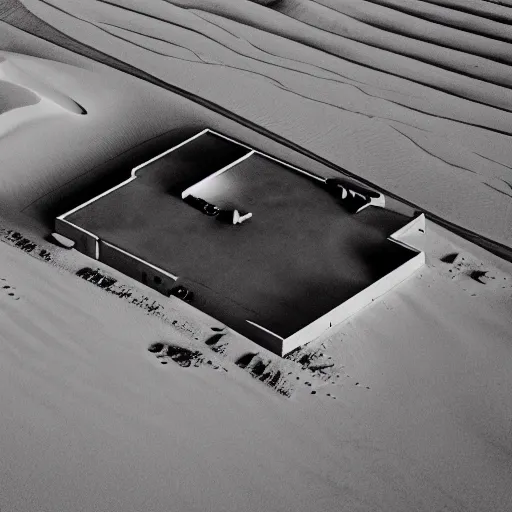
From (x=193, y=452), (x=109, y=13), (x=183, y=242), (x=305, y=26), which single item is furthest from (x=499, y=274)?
(x=109, y=13)

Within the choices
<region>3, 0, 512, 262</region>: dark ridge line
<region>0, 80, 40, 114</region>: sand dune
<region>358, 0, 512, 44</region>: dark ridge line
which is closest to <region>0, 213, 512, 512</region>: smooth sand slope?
<region>3, 0, 512, 262</region>: dark ridge line

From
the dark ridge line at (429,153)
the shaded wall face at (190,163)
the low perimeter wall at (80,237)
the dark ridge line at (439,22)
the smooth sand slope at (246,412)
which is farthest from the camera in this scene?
the dark ridge line at (439,22)

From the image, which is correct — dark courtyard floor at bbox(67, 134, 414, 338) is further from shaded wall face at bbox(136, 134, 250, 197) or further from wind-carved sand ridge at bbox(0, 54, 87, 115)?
wind-carved sand ridge at bbox(0, 54, 87, 115)

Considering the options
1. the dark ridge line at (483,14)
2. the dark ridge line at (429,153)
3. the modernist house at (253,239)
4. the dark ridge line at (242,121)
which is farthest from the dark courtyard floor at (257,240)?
the dark ridge line at (483,14)

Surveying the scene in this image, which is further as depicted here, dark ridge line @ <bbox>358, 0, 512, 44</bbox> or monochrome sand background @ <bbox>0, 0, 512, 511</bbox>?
dark ridge line @ <bbox>358, 0, 512, 44</bbox>

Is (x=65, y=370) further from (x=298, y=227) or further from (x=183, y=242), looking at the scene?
(x=298, y=227)

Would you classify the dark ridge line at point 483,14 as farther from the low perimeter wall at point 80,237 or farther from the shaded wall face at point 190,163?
the low perimeter wall at point 80,237

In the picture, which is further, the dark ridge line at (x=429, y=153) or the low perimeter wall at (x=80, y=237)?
the dark ridge line at (x=429, y=153)
